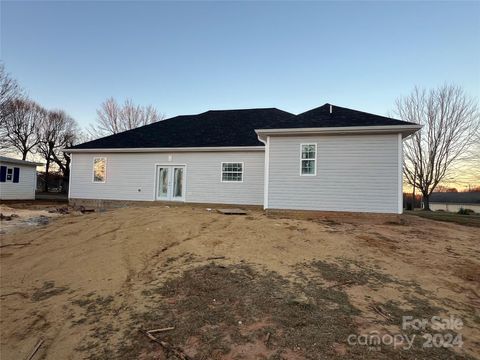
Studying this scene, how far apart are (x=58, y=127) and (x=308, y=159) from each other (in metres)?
41.6

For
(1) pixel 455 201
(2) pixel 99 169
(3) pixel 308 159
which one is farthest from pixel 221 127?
(1) pixel 455 201

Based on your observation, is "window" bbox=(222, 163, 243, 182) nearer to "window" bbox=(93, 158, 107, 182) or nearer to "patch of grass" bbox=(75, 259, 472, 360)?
"window" bbox=(93, 158, 107, 182)

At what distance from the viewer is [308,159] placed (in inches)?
430

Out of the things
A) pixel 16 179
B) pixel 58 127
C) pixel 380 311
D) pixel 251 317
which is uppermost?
pixel 58 127

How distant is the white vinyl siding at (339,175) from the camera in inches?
399

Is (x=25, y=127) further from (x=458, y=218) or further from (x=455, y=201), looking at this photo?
(x=455, y=201)

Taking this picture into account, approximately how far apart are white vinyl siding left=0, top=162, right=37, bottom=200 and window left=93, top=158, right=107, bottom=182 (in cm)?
931

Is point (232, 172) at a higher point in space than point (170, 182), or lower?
higher

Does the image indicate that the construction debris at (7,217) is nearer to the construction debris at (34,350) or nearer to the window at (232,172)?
the window at (232,172)

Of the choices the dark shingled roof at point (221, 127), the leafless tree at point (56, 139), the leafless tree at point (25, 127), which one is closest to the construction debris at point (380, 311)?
the dark shingled roof at point (221, 127)

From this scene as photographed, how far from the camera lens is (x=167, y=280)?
488 centimetres

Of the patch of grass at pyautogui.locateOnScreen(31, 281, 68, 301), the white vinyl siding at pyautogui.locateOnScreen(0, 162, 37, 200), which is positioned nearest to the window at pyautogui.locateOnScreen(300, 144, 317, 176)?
the patch of grass at pyautogui.locateOnScreen(31, 281, 68, 301)

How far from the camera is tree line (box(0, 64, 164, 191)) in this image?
119ft

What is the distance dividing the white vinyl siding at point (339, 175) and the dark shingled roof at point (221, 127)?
83 cm
